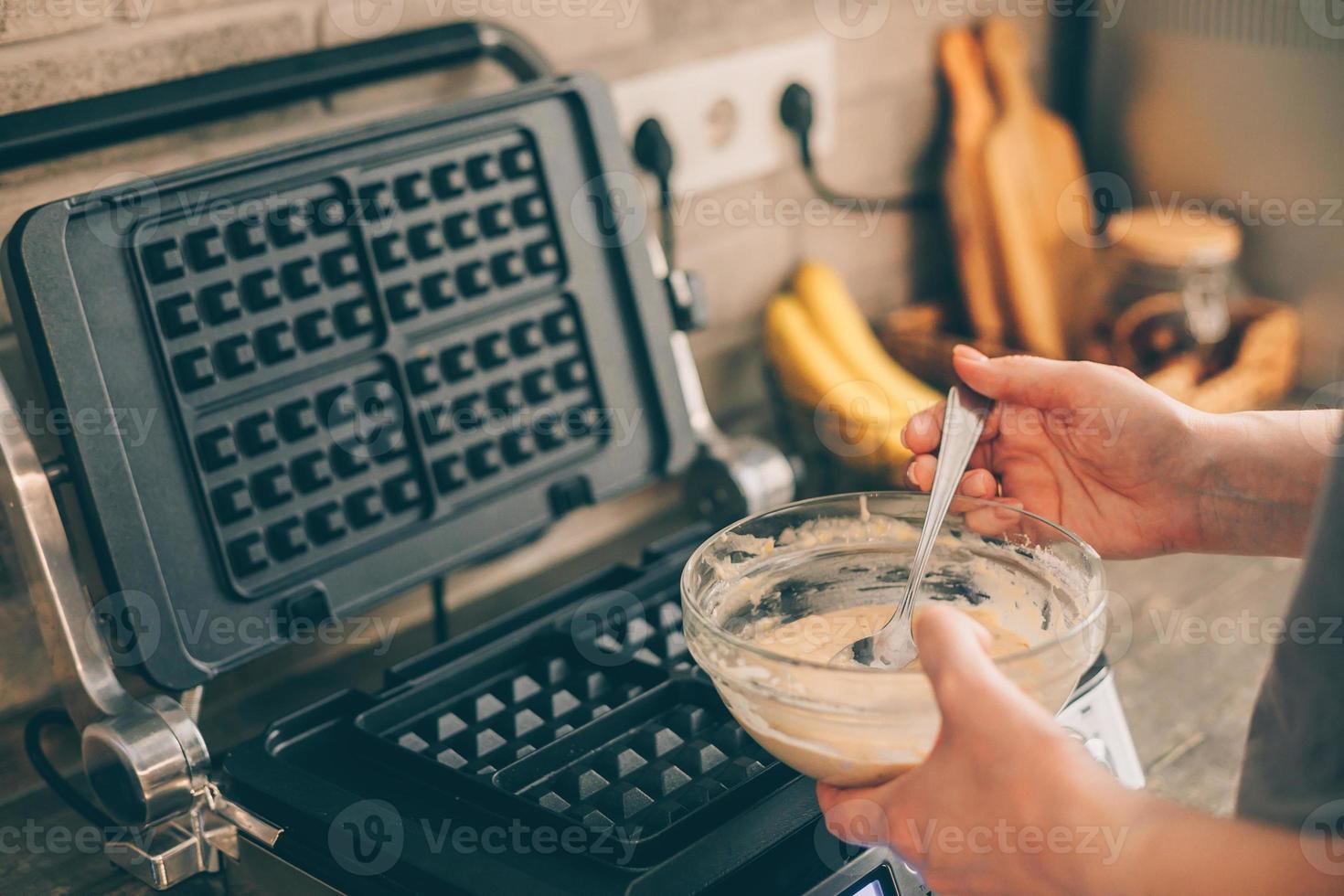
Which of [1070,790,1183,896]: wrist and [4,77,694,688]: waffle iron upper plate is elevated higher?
[4,77,694,688]: waffle iron upper plate

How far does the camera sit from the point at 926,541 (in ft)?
2.97

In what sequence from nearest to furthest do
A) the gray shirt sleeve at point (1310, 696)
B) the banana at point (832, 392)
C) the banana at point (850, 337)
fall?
the gray shirt sleeve at point (1310, 696)
the banana at point (832, 392)
the banana at point (850, 337)

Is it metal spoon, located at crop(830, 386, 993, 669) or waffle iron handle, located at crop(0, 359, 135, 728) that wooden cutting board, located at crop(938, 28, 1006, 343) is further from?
waffle iron handle, located at crop(0, 359, 135, 728)

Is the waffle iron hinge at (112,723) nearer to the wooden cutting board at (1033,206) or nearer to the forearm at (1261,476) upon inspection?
the forearm at (1261,476)

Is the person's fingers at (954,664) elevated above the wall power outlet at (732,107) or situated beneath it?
situated beneath

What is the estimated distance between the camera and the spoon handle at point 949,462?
898mm

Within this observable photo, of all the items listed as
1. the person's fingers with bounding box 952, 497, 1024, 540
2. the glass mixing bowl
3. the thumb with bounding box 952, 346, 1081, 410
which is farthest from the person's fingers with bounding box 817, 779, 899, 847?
the thumb with bounding box 952, 346, 1081, 410

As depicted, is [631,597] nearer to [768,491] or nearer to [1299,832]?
[768,491]

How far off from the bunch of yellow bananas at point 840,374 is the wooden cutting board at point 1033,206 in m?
0.22

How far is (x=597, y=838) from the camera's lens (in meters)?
0.82

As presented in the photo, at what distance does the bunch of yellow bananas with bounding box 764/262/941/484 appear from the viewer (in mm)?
1465

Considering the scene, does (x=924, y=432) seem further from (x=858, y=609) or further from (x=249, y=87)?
(x=249, y=87)

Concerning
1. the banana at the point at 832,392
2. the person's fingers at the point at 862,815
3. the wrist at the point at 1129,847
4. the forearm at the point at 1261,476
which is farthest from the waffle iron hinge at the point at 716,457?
the wrist at the point at 1129,847

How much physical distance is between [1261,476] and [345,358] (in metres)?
0.75
